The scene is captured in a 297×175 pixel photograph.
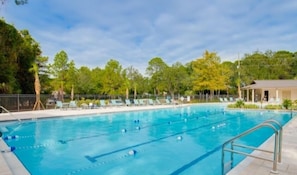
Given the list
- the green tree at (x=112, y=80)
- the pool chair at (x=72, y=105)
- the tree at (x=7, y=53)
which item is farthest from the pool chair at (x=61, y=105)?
the green tree at (x=112, y=80)

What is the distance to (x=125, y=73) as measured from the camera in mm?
36875

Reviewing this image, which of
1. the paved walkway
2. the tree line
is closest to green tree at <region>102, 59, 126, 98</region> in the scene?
the tree line

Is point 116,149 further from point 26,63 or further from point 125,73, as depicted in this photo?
point 125,73

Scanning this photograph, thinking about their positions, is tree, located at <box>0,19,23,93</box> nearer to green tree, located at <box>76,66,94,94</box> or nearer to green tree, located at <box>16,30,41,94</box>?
green tree, located at <box>16,30,41,94</box>

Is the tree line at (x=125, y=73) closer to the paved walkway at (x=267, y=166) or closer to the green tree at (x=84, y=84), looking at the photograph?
Result: the green tree at (x=84, y=84)

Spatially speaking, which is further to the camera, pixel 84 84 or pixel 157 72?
pixel 157 72

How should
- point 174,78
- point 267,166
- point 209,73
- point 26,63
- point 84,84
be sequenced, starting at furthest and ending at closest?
point 174,78 → point 84,84 → point 209,73 → point 26,63 → point 267,166

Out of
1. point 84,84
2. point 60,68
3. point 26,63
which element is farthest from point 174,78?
point 26,63

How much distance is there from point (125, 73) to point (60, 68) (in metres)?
10.3

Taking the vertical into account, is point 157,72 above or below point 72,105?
above

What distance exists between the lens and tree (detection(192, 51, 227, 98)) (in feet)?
116

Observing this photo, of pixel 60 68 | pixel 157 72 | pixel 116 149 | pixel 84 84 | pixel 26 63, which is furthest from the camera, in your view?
pixel 157 72

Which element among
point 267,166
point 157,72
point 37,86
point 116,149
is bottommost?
point 116,149

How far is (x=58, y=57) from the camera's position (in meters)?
30.2
